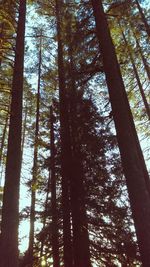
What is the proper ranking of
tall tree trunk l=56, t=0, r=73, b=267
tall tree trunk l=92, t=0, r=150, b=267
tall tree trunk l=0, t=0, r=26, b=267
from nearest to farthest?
tall tree trunk l=92, t=0, r=150, b=267, tall tree trunk l=0, t=0, r=26, b=267, tall tree trunk l=56, t=0, r=73, b=267

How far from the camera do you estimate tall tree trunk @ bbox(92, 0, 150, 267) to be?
5529 millimetres

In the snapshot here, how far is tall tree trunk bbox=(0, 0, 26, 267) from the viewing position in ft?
21.0

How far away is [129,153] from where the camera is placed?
6.29 metres

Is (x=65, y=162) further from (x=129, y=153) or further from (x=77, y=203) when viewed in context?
(x=129, y=153)

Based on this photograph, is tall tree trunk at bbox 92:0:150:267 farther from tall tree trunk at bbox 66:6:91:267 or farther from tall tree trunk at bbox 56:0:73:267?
tall tree trunk at bbox 56:0:73:267

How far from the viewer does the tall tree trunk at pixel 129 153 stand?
5529mm

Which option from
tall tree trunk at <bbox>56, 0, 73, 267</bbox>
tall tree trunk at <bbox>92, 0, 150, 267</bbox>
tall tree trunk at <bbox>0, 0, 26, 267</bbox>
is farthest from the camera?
tall tree trunk at <bbox>56, 0, 73, 267</bbox>

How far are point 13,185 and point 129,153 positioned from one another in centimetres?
286

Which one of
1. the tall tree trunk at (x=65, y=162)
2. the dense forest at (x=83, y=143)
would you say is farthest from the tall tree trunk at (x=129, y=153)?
the tall tree trunk at (x=65, y=162)

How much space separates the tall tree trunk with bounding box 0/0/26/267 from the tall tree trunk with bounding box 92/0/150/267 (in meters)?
2.63

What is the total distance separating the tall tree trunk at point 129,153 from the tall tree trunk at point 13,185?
2631mm

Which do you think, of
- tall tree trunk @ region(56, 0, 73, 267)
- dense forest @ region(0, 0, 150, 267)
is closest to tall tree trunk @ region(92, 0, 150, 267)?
dense forest @ region(0, 0, 150, 267)

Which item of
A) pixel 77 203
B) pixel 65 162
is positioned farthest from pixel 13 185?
pixel 65 162

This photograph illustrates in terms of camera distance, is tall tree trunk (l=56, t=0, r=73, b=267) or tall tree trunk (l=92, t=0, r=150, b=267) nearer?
tall tree trunk (l=92, t=0, r=150, b=267)
